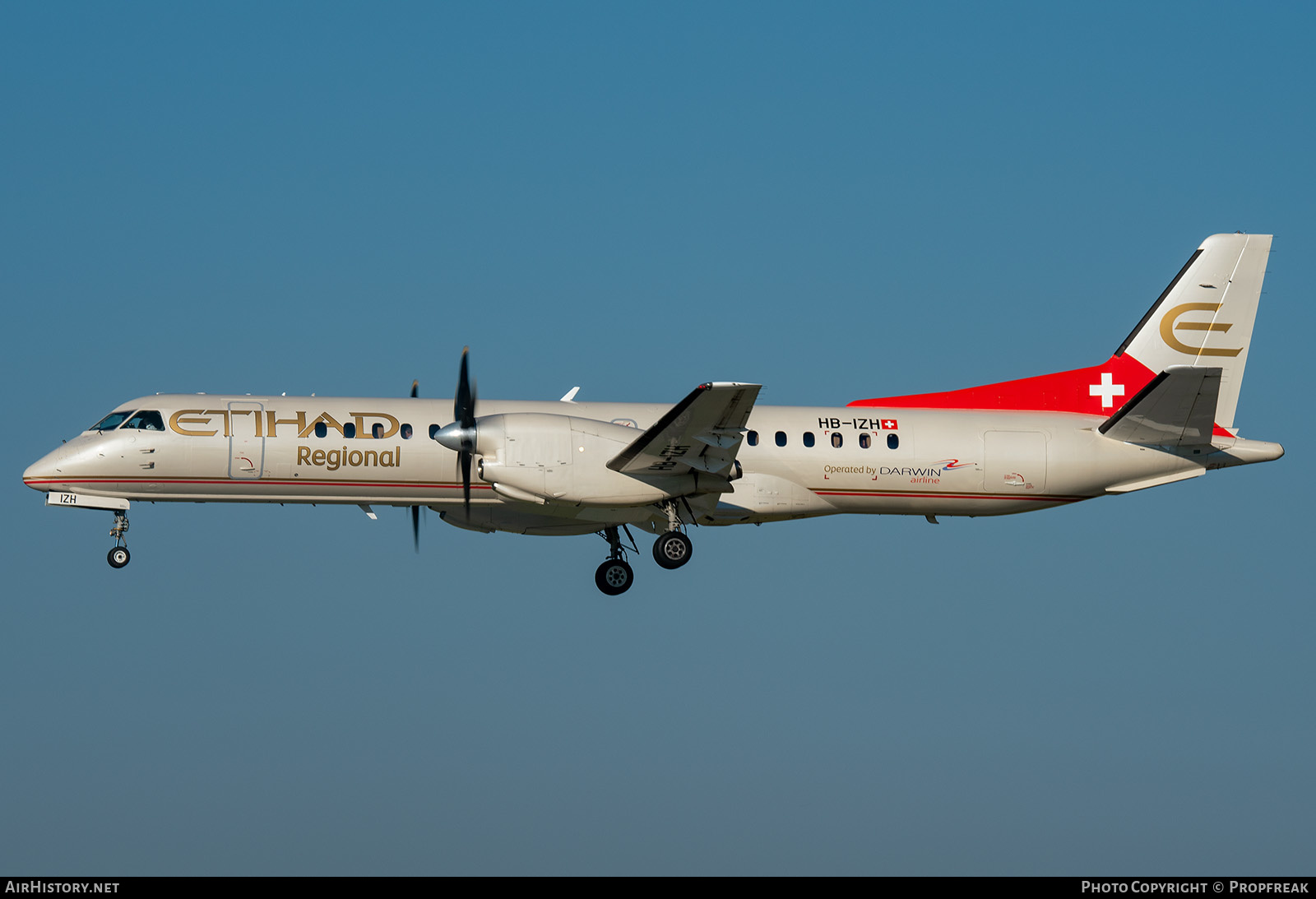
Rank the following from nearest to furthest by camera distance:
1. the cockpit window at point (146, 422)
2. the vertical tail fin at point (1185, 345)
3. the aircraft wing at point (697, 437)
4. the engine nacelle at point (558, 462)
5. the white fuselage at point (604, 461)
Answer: the aircraft wing at point (697, 437) → the engine nacelle at point (558, 462) → the white fuselage at point (604, 461) → the cockpit window at point (146, 422) → the vertical tail fin at point (1185, 345)

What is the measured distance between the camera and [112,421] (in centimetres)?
2742

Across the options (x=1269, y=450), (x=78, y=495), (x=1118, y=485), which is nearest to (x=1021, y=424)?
(x=1118, y=485)

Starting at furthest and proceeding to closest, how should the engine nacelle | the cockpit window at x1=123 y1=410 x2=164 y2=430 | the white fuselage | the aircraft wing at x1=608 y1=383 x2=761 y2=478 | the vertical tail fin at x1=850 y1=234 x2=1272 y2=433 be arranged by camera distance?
the vertical tail fin at x1=850 y1=234 x2=1272 y2=433 → the cockpit window at x1=123 y1=410 x2=164 y2=430 → the white fuselage → the engine nacelle → the aircraft wing at x1=608 y1=383 x2=761 y2=478

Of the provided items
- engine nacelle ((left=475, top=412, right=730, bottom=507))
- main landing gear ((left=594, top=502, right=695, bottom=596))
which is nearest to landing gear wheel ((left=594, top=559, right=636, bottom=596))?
main landing gear ((left=594, top=502, right=695, bottom=596))

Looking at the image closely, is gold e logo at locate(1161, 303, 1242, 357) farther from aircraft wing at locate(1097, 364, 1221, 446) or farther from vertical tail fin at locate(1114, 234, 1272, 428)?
aircraft wing at locate(1097, 364, 1221, 446)

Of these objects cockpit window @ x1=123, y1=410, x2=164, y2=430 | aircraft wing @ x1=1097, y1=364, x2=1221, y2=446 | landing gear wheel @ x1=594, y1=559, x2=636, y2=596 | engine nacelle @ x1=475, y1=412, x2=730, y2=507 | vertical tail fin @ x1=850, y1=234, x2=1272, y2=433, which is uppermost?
vertical tail fin @ x1=850, y1=234, x2=1272, y2=433

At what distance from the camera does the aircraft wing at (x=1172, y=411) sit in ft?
88.9

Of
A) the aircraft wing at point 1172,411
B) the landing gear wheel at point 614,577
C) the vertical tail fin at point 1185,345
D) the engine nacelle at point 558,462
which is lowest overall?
the landing gear wheel at point 614,577

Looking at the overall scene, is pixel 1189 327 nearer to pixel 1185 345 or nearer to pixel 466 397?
pixel 1185 345

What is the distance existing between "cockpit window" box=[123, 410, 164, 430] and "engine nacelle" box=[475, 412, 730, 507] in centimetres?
595

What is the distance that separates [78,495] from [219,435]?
2809 mm

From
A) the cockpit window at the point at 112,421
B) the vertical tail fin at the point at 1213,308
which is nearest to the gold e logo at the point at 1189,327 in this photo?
the vertical tail fin at the point at 1213,308

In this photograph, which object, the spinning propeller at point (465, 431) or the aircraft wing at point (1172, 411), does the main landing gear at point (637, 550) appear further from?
the aircraft wing at point (1172, 411)

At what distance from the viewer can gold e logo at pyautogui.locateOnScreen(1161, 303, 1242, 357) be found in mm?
30422
